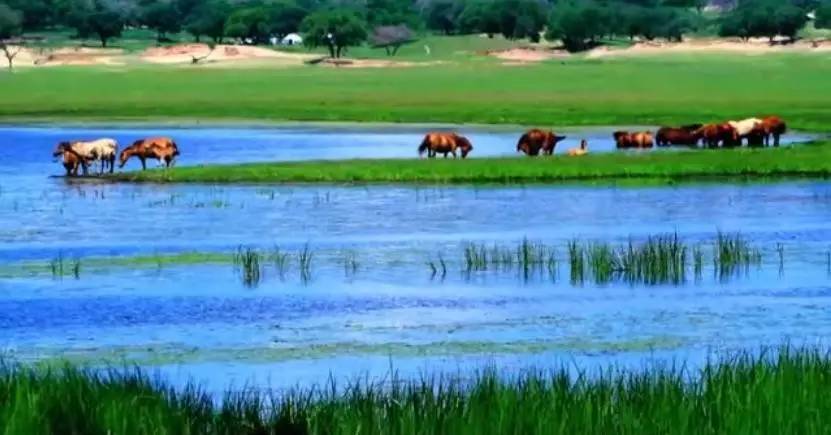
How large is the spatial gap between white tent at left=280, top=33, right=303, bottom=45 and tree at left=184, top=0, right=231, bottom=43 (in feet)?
12.3

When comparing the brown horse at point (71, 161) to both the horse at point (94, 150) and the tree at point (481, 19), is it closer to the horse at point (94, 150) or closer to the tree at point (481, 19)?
the horse at point (94, 150)

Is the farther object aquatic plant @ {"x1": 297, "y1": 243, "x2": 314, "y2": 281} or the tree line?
the tree line

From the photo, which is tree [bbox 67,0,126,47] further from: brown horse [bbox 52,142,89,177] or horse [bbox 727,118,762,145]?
brown horse [bbox 52,142,89,177]

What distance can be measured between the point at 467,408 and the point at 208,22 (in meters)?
113

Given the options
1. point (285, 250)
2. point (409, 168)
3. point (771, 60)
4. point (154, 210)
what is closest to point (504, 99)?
point (771, 60)

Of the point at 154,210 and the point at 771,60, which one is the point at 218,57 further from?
the point at 154,210

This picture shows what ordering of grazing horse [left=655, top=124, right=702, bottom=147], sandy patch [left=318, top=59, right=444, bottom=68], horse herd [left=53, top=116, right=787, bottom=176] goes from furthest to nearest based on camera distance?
1. sandy patch [left=318, top=59, right=444, bottom=68]
2. grazing horse [left=655, top=124, right=702, bottom=147]
3. horse herd [left=53, top=116, right=787, bottom=176]

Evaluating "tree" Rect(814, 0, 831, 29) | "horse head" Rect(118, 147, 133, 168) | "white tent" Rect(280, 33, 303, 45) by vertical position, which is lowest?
"horse head" Rect(118, 147, 133, 168)

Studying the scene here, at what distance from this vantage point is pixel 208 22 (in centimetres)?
12244

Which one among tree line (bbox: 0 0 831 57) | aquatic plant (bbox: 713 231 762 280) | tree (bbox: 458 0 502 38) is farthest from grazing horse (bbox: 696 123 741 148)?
tree (bbox: 458 0 502 38)

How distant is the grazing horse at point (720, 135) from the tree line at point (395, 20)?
2518 inches

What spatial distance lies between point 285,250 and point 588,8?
295ft

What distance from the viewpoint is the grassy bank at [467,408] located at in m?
10.1

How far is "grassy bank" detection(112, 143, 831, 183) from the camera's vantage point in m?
34.3
